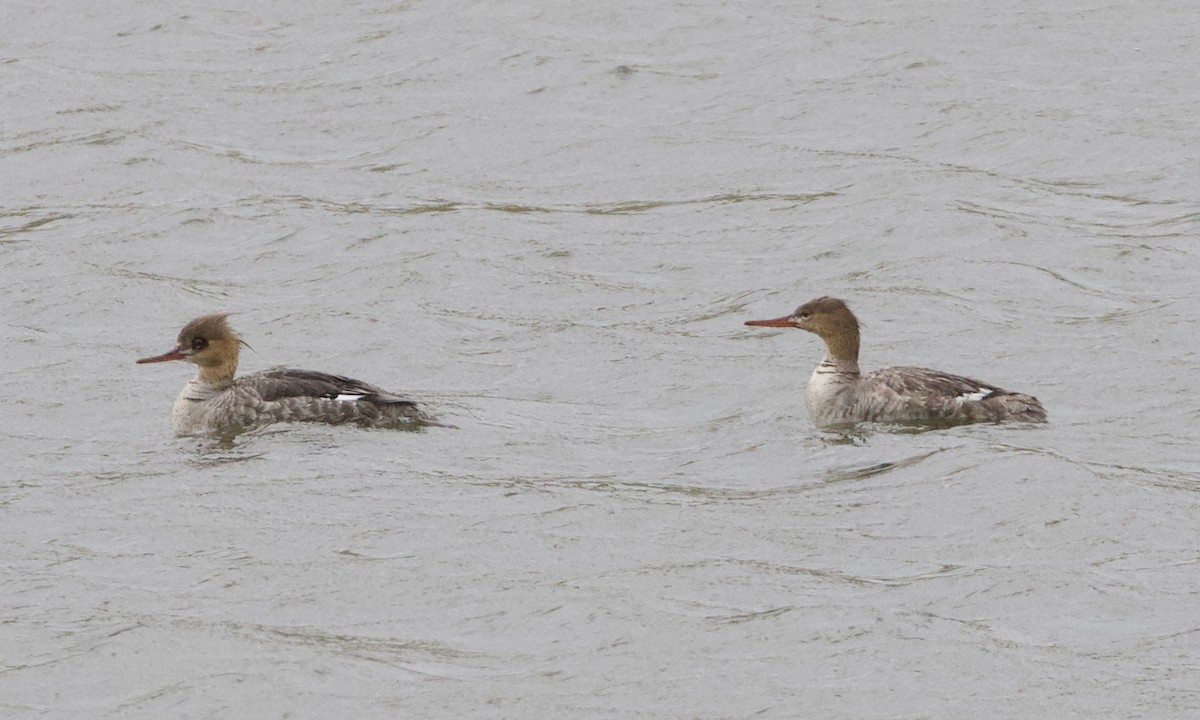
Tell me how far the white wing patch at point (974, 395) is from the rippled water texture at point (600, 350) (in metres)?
0.39

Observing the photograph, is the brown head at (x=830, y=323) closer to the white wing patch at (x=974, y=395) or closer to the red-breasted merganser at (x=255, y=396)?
the white wing patch at (x=974, y=395)

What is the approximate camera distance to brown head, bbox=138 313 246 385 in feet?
49.8

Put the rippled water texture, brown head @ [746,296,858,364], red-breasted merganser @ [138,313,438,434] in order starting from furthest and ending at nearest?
brown head @ [746,296,858,364] → red-breasted merganser @ [138,313,438,434] → the rippled water texture

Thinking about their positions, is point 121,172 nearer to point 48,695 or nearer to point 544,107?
point 544,107

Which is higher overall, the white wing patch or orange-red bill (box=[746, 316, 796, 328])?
orange-red bill (box=[746, 316, 796, 328])

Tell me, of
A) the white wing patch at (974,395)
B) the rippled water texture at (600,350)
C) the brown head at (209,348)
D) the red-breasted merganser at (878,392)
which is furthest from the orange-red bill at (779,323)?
the brown head at (209,348)

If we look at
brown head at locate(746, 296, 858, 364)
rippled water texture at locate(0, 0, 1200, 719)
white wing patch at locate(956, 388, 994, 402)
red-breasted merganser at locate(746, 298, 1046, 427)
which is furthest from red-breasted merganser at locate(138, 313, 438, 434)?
white wing patch at locate(956, 388, 994, 402)

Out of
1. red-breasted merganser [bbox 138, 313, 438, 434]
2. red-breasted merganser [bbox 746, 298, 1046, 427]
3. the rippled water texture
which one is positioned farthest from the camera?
red-breasted merganser [bbox 138, 313, 438, 434]

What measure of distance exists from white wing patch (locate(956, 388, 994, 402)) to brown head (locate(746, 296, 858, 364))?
118 centimetres

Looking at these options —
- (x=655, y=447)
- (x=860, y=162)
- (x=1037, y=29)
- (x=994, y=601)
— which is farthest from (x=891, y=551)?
(x=1037, y=29)

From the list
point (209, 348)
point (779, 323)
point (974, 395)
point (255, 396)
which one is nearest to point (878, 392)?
point (974, 395)

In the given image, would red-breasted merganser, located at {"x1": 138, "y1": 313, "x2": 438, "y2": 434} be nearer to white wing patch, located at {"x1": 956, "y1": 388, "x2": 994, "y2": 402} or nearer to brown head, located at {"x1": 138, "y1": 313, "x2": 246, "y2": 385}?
brown head, located at {"x1": 138, "y1": 313, "x2": 246, "y2": 385}

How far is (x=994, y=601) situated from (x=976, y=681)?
39.8 inches

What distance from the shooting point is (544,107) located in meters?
22.5
